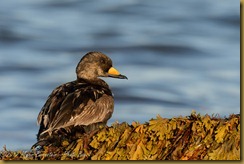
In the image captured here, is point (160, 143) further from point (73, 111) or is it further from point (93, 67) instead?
point (93, 67)

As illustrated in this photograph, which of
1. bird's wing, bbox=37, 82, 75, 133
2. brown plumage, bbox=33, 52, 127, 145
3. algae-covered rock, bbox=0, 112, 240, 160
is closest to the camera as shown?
algae-covered rock, bbox=0, 112, 240, 160

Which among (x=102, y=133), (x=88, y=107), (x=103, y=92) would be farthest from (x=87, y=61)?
(x=102, y=133)

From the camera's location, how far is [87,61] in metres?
8.88

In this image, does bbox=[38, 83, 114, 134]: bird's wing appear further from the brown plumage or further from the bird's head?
the bird's head

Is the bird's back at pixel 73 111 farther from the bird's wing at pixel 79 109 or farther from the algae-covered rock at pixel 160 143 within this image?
the algae-covered rock at pixel 160 143

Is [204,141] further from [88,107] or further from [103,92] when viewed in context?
[103,92]

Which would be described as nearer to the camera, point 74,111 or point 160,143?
point 160,143

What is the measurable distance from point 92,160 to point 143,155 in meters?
0.41

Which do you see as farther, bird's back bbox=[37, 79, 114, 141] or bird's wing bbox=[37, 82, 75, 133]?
bird's wing bbox=[37, 82, 75, 133]

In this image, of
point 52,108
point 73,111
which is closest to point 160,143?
point 73,111

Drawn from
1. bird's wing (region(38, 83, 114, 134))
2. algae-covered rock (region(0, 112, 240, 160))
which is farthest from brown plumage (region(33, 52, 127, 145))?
algae-covered rock (region(0, 112, 240, 160))

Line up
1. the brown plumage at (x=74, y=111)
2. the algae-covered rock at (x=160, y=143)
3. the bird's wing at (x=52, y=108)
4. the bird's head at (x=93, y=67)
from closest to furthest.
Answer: the algae-covered rock at (x=160, y=143), the brown plumage at (x=74, y=111), the bird's wing at (x=52, y=108), the bird's head at (x=93, y=67)

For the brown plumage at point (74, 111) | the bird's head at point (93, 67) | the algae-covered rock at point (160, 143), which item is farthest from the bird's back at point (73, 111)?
the algae-covered rock at point (160, 143)

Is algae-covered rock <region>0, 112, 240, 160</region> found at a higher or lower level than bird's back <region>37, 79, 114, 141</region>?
lower
